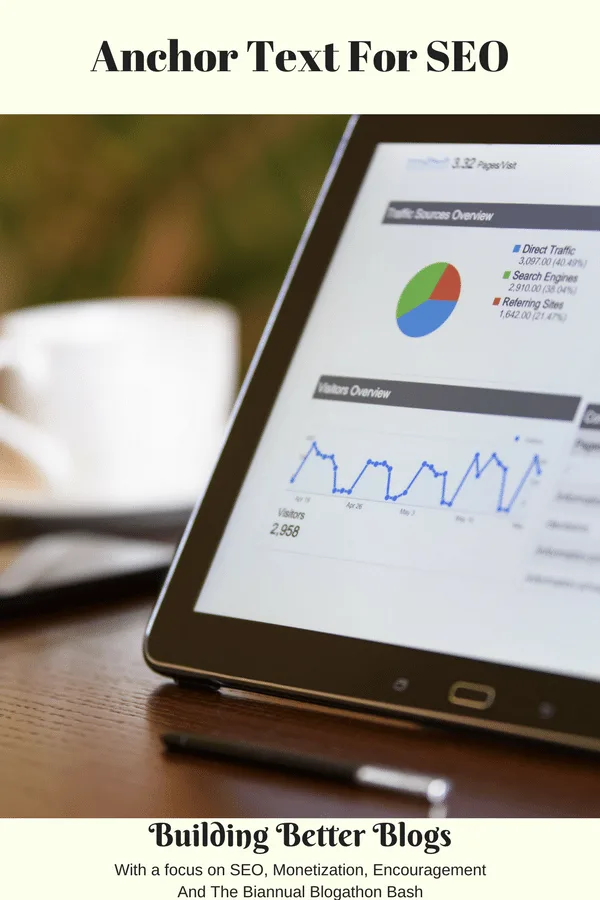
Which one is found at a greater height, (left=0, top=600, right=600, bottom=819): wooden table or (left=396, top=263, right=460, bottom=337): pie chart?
(left=396, top=263, right=460, bottom=337): pie chart

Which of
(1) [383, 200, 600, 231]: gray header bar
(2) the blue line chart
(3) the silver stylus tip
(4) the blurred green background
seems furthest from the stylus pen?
(4) the blurred green background

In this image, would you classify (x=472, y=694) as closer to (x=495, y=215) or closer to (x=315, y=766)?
(x=315, y=766)

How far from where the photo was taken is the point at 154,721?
423 millimetres

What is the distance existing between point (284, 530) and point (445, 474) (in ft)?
0.24

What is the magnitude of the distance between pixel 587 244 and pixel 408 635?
0.18 metres

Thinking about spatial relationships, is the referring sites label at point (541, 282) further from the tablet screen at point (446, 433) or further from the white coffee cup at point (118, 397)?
the white coffee cup at point (118, 397)

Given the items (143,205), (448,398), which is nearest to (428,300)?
(448,398)

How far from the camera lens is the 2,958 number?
1.47 ft

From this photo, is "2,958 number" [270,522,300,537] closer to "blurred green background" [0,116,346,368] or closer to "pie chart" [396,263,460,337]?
"pie chart" [396,263,460,337]

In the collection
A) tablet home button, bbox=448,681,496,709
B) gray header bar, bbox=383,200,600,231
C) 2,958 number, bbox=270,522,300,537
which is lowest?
tablet home button, bbox=448,681,496,709

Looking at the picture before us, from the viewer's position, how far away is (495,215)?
472mm
